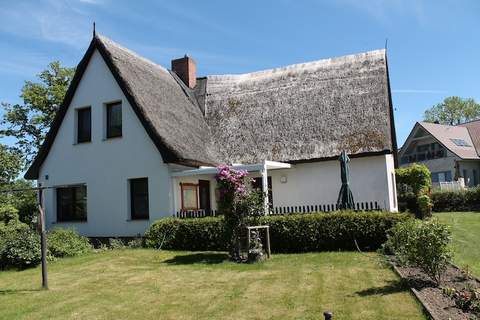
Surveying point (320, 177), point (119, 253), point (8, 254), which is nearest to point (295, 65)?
point (320, 177)

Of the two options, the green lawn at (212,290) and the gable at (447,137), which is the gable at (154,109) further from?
the gable at (447,137)

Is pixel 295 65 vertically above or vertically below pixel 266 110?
above

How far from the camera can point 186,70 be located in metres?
24.0

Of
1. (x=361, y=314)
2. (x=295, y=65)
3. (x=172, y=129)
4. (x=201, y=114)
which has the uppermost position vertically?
(x=295, y=65)

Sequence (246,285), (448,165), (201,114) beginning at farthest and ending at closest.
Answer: (448,165)
(201,114)
(246,285)

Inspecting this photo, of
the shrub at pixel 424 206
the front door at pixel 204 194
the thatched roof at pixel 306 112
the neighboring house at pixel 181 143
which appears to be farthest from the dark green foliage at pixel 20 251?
the shrub at pixel 424 206

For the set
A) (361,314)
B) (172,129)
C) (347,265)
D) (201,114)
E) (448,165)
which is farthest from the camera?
(448,165)

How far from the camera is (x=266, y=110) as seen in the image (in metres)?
20.7

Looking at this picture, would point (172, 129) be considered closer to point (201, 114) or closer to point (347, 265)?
point (201, 114)

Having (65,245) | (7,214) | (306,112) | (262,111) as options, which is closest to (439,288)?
(65,245)

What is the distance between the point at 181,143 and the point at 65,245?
5.53 m

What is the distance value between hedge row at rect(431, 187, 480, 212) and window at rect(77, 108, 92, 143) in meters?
21.3

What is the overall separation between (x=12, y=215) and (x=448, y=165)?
3663cm

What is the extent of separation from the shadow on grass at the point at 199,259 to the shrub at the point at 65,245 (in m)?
3.64
